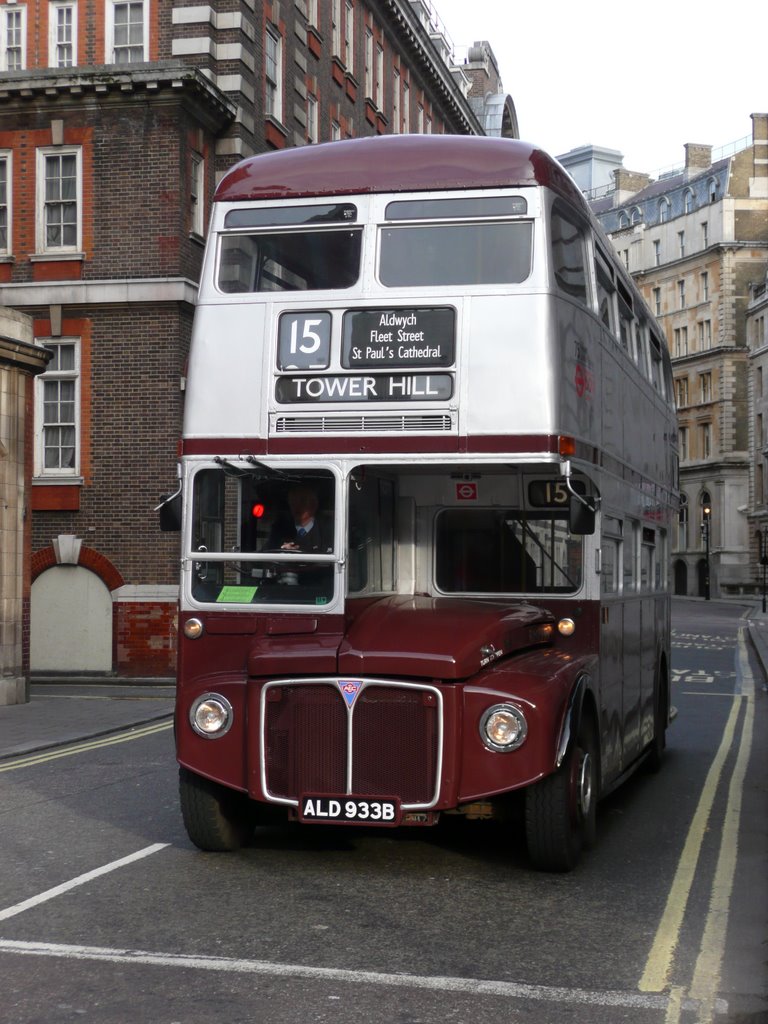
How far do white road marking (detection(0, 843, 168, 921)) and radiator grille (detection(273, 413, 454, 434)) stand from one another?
2662 mm

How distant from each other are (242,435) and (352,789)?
2205mm

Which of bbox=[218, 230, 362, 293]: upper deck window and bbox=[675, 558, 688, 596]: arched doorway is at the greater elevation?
bbox=[218, 230, 362, 293]: upper deck window

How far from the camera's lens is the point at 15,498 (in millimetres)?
21328

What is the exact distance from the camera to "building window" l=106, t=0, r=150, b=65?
2780cm

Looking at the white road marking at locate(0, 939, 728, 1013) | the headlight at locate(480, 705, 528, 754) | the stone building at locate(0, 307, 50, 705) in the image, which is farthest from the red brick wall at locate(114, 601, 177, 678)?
the white road marking at locate(0, 939, 728, 1013)

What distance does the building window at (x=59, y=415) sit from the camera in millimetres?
26594

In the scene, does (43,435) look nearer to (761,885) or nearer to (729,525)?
(761,885)

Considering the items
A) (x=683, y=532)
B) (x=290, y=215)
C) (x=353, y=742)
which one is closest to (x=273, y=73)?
(x=290, y=215)

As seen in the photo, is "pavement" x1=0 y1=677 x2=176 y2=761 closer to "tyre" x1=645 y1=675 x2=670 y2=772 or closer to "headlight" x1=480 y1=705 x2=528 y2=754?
"tyre" x1=645 y1=675 x2=670 y2=772

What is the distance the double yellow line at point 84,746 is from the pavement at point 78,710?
12 cm

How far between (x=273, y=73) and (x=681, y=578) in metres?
68.8

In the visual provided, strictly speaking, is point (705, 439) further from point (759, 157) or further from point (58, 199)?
point (58, 199)

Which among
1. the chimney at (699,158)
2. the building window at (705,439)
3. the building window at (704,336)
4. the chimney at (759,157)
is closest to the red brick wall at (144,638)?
the building window at (705,439)

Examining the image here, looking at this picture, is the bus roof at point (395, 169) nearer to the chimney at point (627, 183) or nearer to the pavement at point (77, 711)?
the pavement at point (77, 711)
